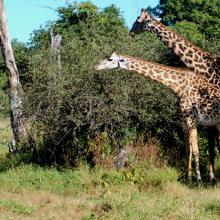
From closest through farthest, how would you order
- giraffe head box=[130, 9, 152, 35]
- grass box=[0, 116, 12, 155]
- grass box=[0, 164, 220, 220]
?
grass box=[0, 164, 220, 220] < giraffe head box=[130, 9, 152, 35] < grass box=[0, 116, 12, 155]

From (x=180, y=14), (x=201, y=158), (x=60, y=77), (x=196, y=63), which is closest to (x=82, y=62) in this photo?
(x=60, y=77)

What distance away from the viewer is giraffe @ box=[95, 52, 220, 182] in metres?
11.1

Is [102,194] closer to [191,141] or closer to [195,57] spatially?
[191,141]

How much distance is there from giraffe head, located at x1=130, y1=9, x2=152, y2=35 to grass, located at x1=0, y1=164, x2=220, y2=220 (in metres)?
3.22

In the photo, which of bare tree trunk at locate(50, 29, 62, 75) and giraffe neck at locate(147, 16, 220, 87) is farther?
bare tree trunk at locate(50, 29, 62, 75)

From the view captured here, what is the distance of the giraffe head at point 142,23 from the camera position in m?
12.9

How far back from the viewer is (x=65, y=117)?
38.8ft

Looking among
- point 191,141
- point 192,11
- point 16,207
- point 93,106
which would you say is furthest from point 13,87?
point 192,11

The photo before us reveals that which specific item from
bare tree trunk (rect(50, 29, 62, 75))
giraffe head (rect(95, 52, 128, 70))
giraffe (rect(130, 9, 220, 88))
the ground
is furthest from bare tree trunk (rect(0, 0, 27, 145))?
giraffe (rect(130, 9, 220, 88))

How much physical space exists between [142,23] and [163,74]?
6.57 feet

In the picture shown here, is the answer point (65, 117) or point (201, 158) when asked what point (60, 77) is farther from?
point (201, 158)

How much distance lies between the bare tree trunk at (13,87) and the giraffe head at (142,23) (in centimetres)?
289

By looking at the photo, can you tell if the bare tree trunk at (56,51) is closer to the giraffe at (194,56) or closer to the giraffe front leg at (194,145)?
the giraffe at (194,56)

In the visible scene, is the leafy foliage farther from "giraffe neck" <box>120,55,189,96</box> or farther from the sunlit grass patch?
the sunlit grass patch
